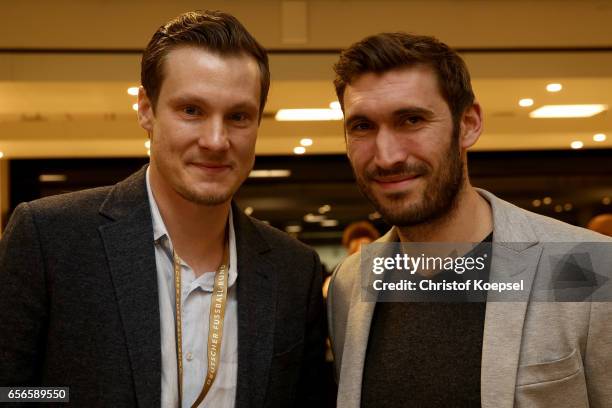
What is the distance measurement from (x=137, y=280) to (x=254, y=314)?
1.04 feet

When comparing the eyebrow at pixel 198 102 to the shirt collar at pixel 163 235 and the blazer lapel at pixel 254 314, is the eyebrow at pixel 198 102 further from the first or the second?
the blazer lapel at pixel 254 314

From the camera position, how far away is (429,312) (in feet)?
5.45

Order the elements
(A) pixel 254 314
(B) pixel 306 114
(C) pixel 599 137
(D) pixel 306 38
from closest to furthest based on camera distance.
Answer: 1. (A) pixel 254 314
2. (D) pixel 306 38
3. (B) pixel 306 114
4. (C) pixel 599 137

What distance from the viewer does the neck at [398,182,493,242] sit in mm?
1728

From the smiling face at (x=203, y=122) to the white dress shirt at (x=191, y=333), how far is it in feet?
0.51

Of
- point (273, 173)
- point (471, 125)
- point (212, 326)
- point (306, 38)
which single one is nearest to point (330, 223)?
point (273, 173)

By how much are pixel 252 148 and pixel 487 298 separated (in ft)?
2.32

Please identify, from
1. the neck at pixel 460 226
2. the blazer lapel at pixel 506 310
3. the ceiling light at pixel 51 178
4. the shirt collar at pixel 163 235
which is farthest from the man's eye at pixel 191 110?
the ceiling light at pixel 51 178

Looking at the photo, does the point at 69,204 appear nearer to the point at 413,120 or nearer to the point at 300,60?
the point at 413,120

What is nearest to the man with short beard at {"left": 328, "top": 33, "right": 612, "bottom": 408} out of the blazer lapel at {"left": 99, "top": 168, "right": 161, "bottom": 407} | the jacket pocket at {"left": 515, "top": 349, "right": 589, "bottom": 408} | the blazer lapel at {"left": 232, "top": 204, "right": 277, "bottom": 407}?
the jacket pocket at {"left": 515, "top": 349, "right": 589, "bottom": 408}

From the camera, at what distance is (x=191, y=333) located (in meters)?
1.59

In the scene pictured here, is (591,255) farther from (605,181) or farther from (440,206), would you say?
(605,181)

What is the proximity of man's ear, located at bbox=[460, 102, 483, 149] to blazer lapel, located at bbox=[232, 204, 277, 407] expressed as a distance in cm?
64

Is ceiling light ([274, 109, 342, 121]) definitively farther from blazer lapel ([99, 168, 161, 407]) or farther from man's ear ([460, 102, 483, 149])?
blazer lapel ([99, 168, 161, 407])
